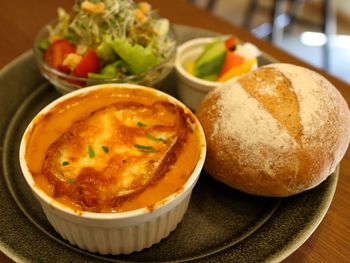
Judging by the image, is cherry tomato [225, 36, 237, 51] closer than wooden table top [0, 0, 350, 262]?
No

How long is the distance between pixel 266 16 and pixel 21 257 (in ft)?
12.3

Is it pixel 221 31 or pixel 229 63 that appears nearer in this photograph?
pixel 229 63

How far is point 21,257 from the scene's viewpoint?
3.29 ft

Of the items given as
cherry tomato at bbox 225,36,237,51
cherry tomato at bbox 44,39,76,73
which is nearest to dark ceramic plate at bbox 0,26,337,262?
cherry tomato at bbox 44,39,76,73

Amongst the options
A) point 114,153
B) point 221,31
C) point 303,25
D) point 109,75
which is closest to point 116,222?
point 114,153

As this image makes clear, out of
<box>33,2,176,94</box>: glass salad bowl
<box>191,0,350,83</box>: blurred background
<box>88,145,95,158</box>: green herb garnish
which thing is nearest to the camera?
<box>88,145,95,158</box>: green herb garnish

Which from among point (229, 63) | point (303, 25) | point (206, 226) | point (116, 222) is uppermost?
point (229, 63)

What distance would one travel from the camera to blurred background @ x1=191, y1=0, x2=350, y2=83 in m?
3.68

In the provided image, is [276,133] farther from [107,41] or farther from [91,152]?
[107,41]

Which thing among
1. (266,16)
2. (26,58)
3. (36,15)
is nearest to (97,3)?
(26,58)

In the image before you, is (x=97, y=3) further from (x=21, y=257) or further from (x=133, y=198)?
(x=21, y=257)

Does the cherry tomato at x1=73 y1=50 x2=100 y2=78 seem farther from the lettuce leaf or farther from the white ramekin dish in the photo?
the white ramekin dish

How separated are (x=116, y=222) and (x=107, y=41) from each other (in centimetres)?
73

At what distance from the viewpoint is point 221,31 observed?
199cm
